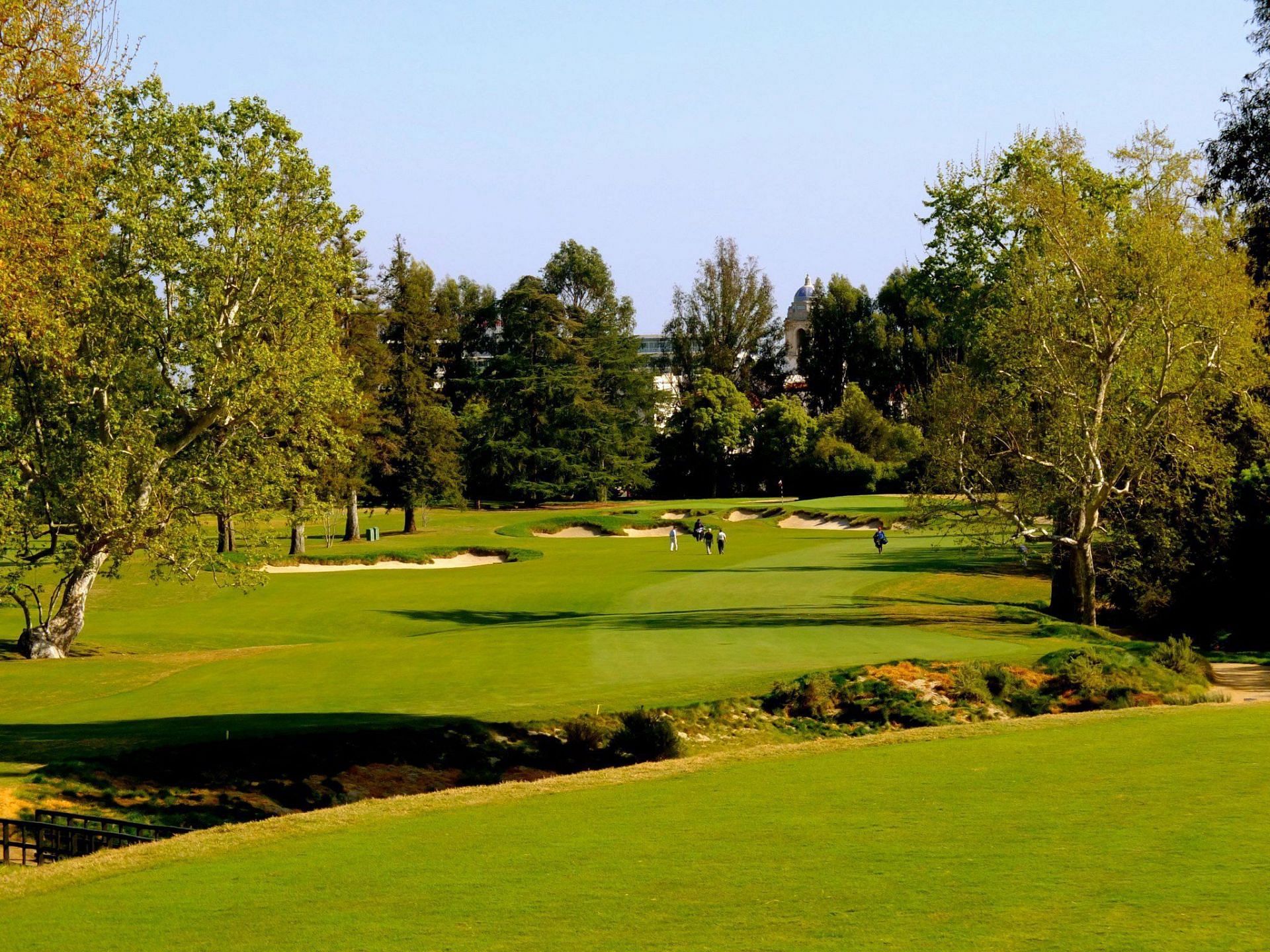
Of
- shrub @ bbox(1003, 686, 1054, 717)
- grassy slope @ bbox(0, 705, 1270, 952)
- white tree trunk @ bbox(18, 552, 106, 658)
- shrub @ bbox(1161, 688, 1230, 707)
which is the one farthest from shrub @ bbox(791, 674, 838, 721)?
white tree trunk @ bbox(18, 552, 106, 658)

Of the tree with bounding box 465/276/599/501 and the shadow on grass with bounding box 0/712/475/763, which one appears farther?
the tree with bounding box 465/276/599/501

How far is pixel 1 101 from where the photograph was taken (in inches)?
680

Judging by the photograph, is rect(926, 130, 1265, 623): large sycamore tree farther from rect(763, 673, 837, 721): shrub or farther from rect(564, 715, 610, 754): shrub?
rect(564, 715, 610, 754): shrub

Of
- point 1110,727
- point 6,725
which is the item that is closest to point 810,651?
point 1110,727

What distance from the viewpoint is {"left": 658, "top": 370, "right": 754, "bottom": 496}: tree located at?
11112 centimetres

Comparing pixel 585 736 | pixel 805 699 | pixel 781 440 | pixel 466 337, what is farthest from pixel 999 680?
pixel 466 337

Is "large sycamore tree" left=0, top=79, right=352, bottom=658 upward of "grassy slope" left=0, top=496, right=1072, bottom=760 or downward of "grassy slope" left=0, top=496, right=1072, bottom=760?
upward

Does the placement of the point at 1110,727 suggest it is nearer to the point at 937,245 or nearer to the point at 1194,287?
the point at 1194,287

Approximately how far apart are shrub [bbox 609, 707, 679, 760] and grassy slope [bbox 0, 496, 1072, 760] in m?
1.47

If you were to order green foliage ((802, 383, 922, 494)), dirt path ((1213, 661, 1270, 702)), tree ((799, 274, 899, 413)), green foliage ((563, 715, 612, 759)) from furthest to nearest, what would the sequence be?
1. tree ((799, 274, 899, 413))
2. green foliage ((802, 383, 922, 494))
3. dirt path ((1213, 661, 1270, 702))
4. green foliage ((563, 715, 612, 759))

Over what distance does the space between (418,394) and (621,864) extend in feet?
217

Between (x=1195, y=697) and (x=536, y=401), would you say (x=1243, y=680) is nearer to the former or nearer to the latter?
(x=1195, y=697)

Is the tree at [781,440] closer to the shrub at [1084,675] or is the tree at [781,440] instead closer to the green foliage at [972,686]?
the shrub at [1084,675]

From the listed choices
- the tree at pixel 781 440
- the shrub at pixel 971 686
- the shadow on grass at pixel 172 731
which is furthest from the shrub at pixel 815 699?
the tree at pixel 781 440
